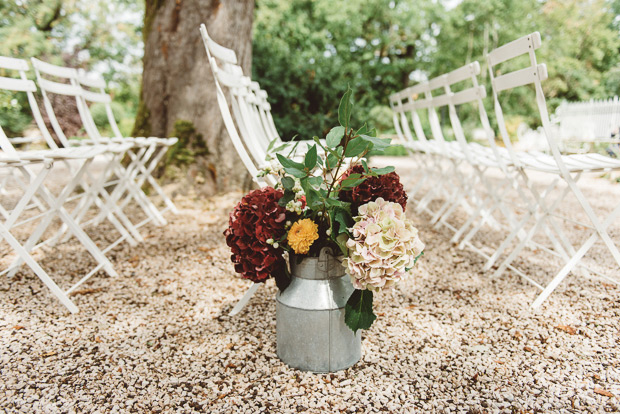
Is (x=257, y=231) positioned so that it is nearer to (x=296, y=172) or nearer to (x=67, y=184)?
(x=296, y=172)

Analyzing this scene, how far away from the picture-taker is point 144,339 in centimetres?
202

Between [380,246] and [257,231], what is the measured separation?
0.44 m

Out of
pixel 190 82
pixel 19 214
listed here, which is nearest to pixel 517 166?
pixel 19 214

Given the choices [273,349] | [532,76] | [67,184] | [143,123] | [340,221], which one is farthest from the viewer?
[143,123]

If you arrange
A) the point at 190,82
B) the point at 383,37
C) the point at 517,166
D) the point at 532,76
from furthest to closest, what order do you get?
the point at 383,37, the point at 190,82, the point at 517,166, the point at 532,76

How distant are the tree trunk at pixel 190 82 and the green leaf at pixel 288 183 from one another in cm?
299

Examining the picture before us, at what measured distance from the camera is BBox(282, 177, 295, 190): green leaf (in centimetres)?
166

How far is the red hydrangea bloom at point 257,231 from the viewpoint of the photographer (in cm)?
165

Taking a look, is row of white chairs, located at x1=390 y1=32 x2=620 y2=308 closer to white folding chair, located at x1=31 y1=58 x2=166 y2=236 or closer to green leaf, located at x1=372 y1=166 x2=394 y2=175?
green leaf, located at x1=372 y1=166 x2=394 y2=175

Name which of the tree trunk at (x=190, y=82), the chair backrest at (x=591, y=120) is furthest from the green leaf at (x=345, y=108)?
the chair backrest at (x=591, y=120)

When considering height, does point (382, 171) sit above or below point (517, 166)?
above

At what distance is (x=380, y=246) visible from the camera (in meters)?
1.49

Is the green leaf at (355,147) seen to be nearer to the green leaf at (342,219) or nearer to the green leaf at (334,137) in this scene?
the green leaf at (334,137)

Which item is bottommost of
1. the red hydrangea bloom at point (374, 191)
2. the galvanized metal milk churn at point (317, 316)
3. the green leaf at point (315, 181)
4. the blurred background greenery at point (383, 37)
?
the galvanized metal milk churn at point (317, 316)
